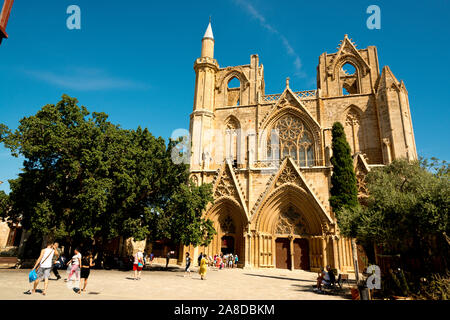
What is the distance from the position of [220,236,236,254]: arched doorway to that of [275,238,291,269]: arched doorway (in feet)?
12.1

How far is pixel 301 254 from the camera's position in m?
21.8

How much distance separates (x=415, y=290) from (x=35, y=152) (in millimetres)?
18054

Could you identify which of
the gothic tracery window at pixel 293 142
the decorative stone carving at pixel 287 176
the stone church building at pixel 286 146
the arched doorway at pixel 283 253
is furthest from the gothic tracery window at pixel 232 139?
the arched doorway at pixel 283 253

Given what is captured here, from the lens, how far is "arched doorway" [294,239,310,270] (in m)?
21.5

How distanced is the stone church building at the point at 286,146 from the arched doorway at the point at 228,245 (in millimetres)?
82

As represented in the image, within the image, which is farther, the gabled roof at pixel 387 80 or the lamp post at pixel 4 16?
the gabled roof at pixel 387 80

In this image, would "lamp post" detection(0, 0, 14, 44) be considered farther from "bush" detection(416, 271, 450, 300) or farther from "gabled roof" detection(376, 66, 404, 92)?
"gabled roof" detection(376, 66, 404, 92)

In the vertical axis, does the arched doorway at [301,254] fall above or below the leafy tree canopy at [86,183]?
below

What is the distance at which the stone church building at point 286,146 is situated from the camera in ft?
70.7

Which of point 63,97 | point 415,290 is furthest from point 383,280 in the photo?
point 63,97

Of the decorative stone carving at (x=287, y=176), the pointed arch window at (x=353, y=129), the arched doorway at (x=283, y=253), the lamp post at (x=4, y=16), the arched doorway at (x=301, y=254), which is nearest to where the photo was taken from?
the lamp post at (x=4, y=16)

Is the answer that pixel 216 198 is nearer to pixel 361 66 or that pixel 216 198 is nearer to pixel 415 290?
pixel 415 290

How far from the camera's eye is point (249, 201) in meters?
22.7

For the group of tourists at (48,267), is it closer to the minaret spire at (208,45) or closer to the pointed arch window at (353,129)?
the pointed arch window at (353,129)
